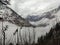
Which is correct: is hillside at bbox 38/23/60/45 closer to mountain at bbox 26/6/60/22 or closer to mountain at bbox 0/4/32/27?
mountain at bbox 26/6/60/22

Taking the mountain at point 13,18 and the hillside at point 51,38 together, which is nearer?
the hillside at point 51,38

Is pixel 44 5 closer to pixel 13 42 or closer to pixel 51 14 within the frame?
pixel 51 14

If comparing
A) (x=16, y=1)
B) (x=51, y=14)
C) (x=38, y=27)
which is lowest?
(x=38, y=27)

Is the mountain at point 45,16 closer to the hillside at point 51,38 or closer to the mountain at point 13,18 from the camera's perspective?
the mountain at point 13,18

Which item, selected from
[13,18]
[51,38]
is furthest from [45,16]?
[13,18]

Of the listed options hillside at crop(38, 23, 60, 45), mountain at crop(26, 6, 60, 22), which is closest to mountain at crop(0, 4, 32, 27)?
mountain at crop(26, 6, 60, 22)

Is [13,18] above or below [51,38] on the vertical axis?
above

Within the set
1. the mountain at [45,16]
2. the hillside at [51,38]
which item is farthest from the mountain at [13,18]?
the hillside at [51,38]

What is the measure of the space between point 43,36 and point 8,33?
1.11 meters

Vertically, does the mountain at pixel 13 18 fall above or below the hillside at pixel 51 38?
above

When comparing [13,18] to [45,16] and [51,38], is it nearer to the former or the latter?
[45,16]

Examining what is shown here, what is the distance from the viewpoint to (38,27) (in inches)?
255

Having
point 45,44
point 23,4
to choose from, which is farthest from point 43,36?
point 23,4

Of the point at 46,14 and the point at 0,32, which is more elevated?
the point at 46,14
